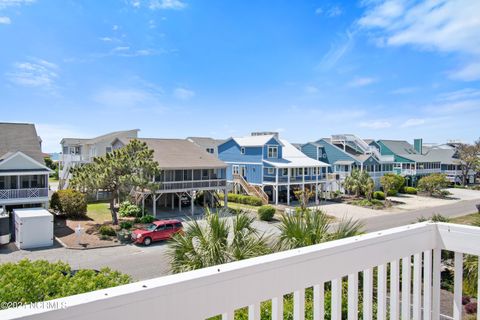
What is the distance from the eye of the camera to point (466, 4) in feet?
18.8

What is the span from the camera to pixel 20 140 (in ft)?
82.8

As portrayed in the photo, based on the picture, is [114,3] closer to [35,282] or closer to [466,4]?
[35,282]

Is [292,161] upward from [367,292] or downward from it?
upward

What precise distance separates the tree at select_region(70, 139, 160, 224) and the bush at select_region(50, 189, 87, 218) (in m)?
2.48

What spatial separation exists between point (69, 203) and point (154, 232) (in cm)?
850

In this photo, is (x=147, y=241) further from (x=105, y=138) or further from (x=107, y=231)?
(x=105, y=138)

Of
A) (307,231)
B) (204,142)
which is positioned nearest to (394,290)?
(307,231)

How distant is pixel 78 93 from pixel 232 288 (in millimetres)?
19366

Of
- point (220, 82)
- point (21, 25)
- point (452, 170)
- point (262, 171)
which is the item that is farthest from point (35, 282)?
point (452, 170)

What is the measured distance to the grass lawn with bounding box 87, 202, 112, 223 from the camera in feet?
82.3

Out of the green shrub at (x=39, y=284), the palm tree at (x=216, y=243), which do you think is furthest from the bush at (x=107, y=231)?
the palm tree at (x=216, y=243)

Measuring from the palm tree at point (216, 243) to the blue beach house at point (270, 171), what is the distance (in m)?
27.3

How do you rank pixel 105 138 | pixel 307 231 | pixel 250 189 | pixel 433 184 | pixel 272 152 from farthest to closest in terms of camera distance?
1. pixel 433 184
2. pixel 105 138
3. pixel 272 152
4. pixel 250 189
5. pixel 307 231

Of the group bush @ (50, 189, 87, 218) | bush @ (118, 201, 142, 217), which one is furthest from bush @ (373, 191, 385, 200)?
bush @ (50, 189, 87, 218)
